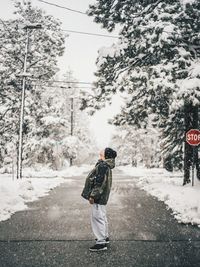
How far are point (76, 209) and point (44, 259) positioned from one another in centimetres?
687

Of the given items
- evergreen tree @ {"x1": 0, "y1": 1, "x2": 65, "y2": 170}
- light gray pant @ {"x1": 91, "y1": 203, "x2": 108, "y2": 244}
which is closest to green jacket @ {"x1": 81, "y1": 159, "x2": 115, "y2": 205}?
light gray pant @ {"x1": 91, "y1": 203, "x2": 108, "y2": 244}

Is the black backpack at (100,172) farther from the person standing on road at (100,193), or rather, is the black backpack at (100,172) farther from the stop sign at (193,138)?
the stop sign at (193,138)

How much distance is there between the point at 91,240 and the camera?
8203 millimetres

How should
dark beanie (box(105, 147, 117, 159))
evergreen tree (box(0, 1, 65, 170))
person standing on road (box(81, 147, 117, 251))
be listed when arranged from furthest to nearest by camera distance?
evergreen tree (box(0, 1, 65, 170)) < dark beanie (box(105, 147, 117, 159)) < person standing on road (box(81, 147, 117, 251))

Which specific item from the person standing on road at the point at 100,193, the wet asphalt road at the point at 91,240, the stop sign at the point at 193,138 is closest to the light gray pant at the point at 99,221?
the person standing on road at the point at 100,193

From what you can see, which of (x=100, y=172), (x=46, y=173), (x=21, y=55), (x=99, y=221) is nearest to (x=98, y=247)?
(x=99, y=221)

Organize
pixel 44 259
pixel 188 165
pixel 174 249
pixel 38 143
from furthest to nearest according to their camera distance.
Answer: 1. pixel 38 143
2. pixel 188 165
3. pixel 174 249
4. pixel 44 259

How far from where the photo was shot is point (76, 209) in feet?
43.9

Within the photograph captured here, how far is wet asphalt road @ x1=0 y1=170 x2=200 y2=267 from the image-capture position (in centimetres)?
649

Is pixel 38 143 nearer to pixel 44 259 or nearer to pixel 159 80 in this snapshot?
pixel 159 80

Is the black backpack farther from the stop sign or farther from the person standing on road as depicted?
the stop sign

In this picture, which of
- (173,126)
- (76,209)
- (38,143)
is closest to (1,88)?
(38,143)

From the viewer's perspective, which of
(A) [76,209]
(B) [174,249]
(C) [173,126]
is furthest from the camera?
(C) [173,126]

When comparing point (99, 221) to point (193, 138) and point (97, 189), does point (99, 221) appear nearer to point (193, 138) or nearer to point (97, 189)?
point (97, 189)
